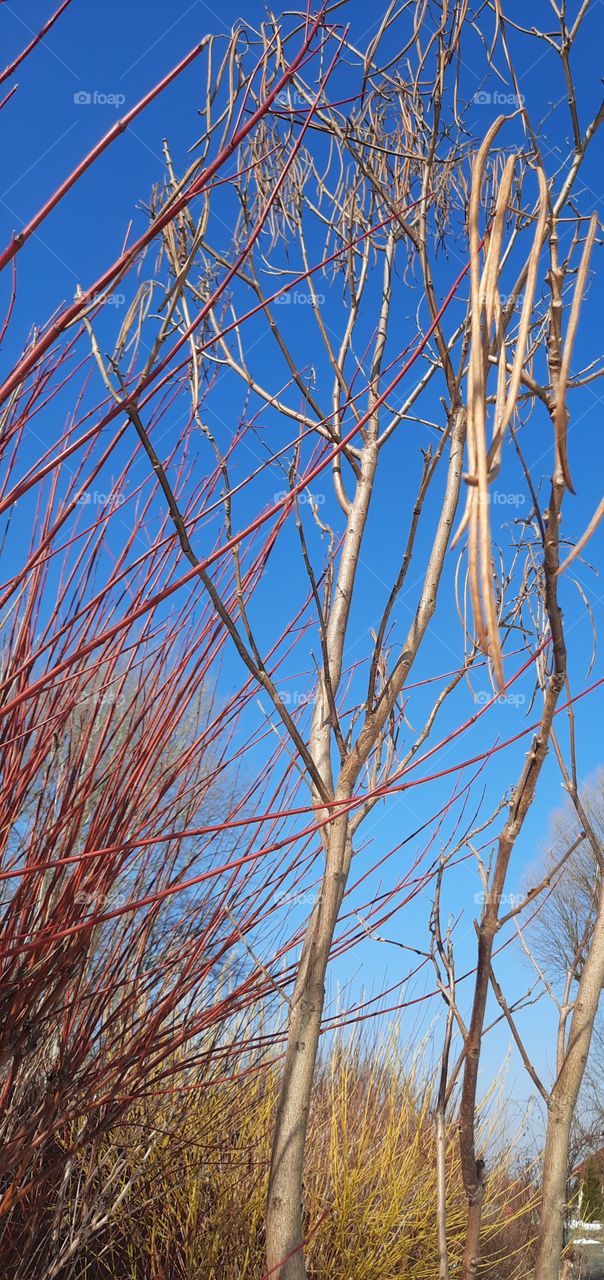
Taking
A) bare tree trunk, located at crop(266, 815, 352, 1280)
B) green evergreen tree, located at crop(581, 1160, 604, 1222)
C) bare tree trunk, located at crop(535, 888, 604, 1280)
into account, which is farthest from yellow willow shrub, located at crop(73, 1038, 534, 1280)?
green evergreen tree, located at crop(581, 1160, 604, 1222)

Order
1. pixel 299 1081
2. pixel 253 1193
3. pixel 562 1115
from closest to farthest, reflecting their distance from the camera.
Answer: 1. pixel 562 1115
2. pixel 299 1081
3. pixel 253 1193

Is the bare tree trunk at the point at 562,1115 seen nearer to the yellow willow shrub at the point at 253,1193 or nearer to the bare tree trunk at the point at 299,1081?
the bare tree trunk at the point at 299,1081

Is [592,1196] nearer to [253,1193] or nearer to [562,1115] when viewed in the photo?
[253,1193]

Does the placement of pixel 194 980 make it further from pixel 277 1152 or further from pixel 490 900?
pixel 490 900

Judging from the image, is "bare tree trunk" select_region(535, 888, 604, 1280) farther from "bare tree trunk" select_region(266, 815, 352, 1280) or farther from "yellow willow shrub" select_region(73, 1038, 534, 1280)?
"yellow willow shrub" select_region(73, 1038, 534, 1280)

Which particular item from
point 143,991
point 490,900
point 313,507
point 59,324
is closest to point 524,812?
point 490,900

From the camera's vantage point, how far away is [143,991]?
194 cm

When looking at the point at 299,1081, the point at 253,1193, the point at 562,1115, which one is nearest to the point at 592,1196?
the point at 253,1193

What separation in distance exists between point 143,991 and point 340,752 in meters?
0.62

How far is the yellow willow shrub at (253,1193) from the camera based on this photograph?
2.85 metres

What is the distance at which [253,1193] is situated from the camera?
3174mm

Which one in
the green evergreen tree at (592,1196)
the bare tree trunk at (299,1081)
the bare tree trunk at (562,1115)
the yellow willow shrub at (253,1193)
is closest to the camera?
the bare tree trunk at (562,1115)

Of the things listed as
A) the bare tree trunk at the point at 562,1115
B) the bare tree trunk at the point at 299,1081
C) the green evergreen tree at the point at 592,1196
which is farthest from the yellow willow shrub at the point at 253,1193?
the green evergreen tree at the point at 592,1196

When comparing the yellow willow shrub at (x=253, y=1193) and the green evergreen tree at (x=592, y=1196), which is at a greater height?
the green evergreen tree at (x=592, y=1196)
